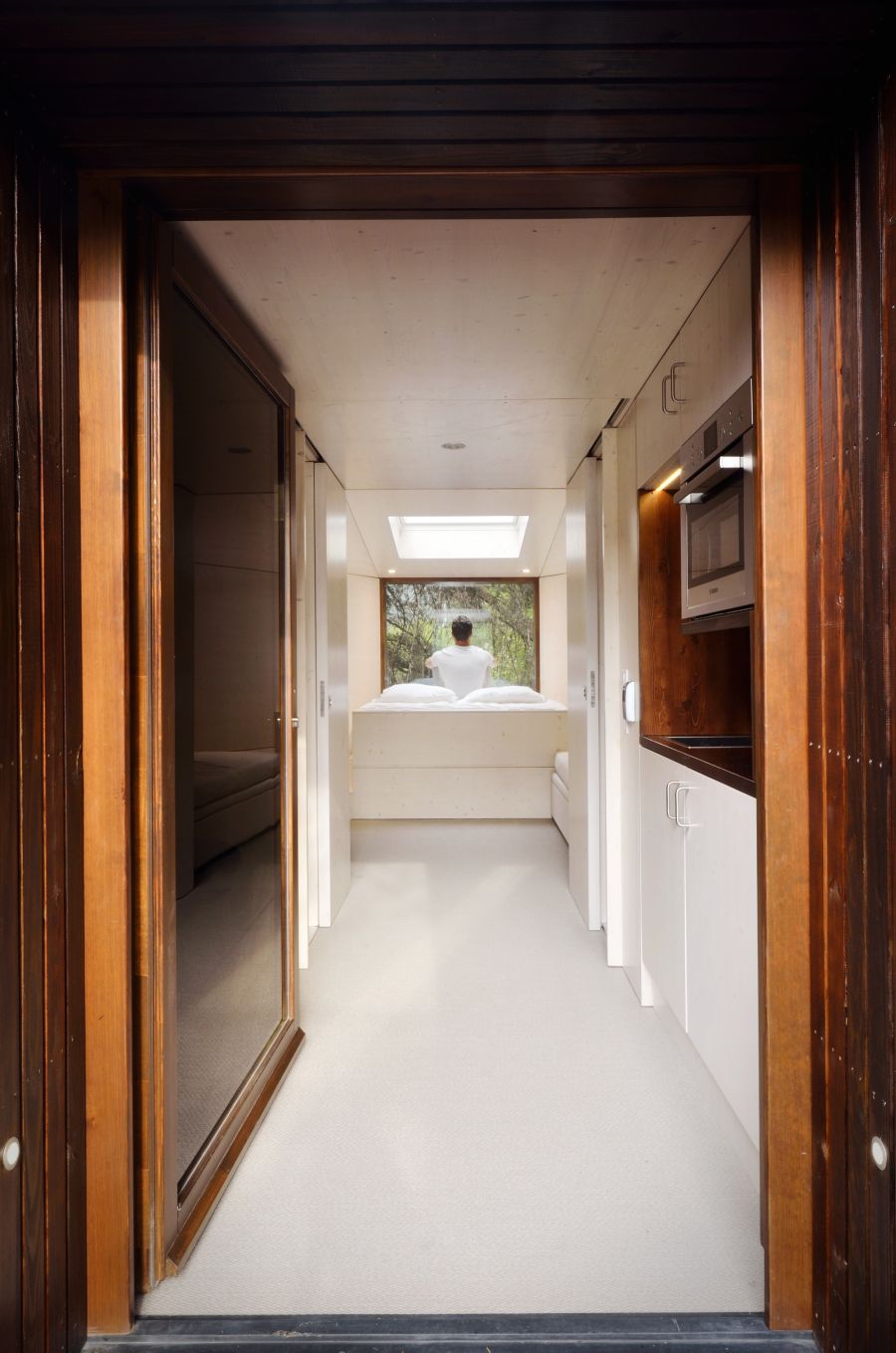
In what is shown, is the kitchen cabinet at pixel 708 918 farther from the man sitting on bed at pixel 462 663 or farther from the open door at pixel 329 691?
the man sitting on bed at pixel 462 663

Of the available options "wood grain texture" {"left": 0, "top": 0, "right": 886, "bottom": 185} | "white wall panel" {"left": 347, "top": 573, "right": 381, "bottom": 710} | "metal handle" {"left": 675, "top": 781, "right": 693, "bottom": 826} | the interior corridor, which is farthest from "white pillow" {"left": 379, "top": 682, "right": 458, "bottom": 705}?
"wood grain texture" {"left": 0, "top": 0, "right": 886, "bottom": 185}

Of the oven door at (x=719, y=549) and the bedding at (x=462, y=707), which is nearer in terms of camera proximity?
the oven door at (x=719, y=549)

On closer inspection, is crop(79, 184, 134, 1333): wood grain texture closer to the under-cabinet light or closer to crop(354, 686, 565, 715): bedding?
the under-cabinet light

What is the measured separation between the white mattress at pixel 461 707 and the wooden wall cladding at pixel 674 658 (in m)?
2.93

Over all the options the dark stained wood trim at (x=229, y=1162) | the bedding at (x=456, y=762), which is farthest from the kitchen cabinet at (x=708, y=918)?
the bedding at (x=456, y=762)

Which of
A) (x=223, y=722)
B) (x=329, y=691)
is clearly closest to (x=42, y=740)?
(x=223, y=722)

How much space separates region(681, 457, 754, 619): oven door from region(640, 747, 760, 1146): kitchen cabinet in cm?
44

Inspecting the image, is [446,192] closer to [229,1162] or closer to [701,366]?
[701,366]

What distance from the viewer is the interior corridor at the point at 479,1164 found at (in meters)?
1.42

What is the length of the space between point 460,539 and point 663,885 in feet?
15.4

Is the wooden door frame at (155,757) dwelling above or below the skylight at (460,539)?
below

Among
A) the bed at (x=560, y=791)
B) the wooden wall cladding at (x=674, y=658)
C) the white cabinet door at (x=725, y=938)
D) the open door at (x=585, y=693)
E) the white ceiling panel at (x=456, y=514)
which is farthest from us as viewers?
the bed at (x=560, y=791)

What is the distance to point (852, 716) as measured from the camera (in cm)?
122

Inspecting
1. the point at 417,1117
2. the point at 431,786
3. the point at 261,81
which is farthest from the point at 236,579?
the point at 431,786
